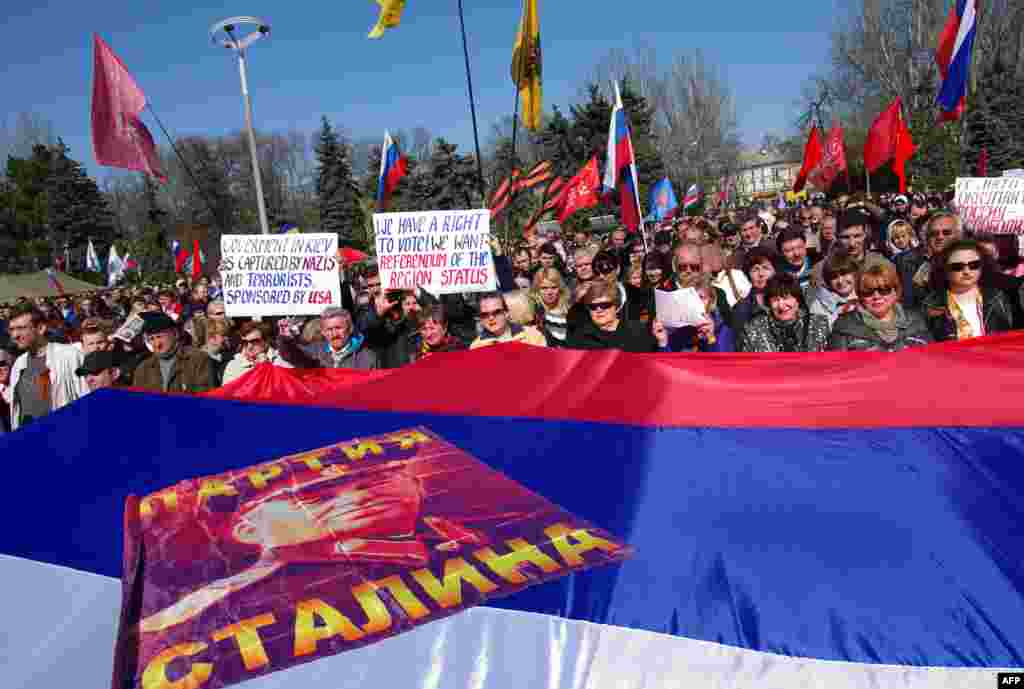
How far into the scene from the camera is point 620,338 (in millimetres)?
4621

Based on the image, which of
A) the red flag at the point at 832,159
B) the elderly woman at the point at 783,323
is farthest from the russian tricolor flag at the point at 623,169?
the red flag at the point at 832,159

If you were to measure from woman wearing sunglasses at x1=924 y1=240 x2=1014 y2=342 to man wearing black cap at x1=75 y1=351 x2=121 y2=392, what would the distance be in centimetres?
510

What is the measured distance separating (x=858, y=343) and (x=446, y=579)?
2683mm

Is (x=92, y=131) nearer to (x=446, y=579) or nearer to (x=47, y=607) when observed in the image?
(x=47, y=607)

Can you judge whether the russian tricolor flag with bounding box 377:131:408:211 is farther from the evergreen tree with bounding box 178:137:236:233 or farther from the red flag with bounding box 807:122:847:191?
the evergreen tree with bounding box 178:137:236:233

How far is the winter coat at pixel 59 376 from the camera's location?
5.89 metres

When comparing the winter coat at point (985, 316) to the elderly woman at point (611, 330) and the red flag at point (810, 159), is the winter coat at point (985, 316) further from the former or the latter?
the red flag at point (810, 159)

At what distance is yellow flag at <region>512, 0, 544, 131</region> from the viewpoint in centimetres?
909

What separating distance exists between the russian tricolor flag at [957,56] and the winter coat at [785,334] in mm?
8435

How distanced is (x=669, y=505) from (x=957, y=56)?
1120cm

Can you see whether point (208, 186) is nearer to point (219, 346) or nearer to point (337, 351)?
point (219, 346)

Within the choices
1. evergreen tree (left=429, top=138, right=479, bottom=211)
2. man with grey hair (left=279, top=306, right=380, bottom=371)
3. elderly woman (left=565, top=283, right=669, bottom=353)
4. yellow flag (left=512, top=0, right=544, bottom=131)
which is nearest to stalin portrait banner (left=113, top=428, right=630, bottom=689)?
elderly woman (left=565, top=283, right=669, bottom=353)

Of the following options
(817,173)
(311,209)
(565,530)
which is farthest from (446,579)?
(311,209)

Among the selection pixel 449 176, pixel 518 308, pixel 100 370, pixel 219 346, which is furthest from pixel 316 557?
pixel 449 176
